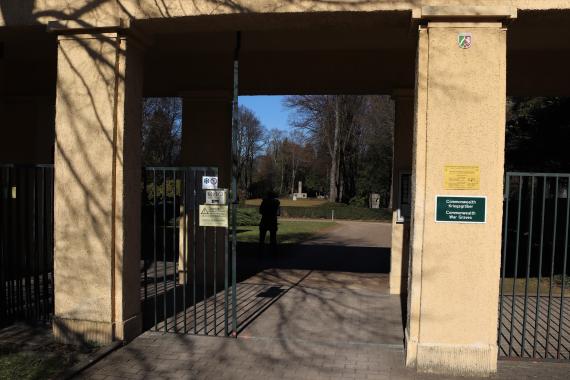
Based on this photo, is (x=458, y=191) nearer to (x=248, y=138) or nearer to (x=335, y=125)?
(x=335, y=125)

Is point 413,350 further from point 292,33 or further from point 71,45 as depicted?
point 71,45

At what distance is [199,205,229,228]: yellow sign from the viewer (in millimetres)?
5535

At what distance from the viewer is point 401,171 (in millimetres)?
8047

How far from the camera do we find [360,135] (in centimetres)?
4534

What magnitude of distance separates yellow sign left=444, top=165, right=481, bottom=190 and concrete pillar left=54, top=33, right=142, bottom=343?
3.40 metres

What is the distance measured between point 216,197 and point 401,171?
12.2 ft

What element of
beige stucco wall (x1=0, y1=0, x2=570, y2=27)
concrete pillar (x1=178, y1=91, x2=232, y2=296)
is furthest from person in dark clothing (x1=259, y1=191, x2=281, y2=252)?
beige stucco wall (x1=0, y1=0, x2=570, y2=27)

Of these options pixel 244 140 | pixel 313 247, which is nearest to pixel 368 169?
pixel 244 140

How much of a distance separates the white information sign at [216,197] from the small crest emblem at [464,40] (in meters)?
2.92

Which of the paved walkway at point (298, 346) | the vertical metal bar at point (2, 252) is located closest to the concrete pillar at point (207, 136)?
the paved walkway at point (298, 346)

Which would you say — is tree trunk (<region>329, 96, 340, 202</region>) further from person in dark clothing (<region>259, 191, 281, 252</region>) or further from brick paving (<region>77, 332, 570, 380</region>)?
brick paving (<region>77, 332, 570, 380</region>)

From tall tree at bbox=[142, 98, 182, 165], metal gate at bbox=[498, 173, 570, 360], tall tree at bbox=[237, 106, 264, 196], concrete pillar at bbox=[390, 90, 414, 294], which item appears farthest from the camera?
tall tree at bbox=[237, 106, 264, 196]

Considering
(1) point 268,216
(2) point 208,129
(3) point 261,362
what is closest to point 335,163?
(1) point 268,216

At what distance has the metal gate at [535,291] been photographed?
491 cm
